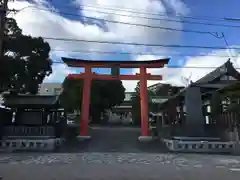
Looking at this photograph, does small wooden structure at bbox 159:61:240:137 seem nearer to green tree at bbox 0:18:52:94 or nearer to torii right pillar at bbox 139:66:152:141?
torii right pillar at bbox 139:66:152:141

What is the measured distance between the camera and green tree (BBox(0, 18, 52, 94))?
66.2ft

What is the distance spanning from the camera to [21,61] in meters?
21.0

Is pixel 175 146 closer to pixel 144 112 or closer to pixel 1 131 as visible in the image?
pixel 144 112

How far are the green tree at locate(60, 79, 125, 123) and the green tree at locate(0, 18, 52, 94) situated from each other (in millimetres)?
9931

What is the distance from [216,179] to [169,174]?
1445 mm

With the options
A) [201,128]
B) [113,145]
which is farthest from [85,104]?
[201,128]

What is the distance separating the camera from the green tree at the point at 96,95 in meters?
35.6

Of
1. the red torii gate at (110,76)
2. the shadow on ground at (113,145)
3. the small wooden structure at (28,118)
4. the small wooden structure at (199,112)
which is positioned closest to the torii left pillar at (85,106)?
the red torii gate at (110,76)

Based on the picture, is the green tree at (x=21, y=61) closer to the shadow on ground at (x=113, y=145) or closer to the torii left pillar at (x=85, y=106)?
the torii left pillar at (x=85, y=106)

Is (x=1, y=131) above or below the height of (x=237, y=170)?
above

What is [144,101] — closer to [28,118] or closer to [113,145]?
[113,145]

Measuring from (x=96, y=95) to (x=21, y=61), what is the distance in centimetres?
1715

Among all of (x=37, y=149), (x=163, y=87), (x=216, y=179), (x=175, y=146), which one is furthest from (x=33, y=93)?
(x=163, y=87)

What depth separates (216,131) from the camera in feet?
69.9
